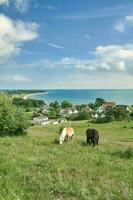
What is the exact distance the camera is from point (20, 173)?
51.7 feet

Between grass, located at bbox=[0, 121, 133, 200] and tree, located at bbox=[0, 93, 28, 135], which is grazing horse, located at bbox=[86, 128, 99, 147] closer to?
grass, located at bbox=[0, 121, 133, 200]

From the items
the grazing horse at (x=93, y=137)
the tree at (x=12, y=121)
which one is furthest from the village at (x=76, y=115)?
the grazing horse at (x=93, y=137)

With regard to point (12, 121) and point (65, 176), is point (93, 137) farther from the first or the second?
point (12, 121)

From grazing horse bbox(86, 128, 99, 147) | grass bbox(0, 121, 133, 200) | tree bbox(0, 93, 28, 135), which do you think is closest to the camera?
grass bbox(0, 121, 133, 200)

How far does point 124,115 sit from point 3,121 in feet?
Answer: 167

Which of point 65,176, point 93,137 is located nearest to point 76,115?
point 93,137

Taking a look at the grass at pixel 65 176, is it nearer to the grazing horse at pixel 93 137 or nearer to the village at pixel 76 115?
the grazing horse at pixel 93 137

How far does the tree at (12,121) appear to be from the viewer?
40094mm

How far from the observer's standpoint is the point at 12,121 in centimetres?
4025

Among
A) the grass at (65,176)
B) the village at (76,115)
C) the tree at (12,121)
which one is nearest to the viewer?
the grass at (65,176)

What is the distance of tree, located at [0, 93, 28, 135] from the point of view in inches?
1578

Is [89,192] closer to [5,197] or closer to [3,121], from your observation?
[5,197]

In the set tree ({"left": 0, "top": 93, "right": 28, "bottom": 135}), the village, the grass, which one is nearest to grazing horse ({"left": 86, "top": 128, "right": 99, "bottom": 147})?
the grass

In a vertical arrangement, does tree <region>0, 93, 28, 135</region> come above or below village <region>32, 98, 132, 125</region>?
above
